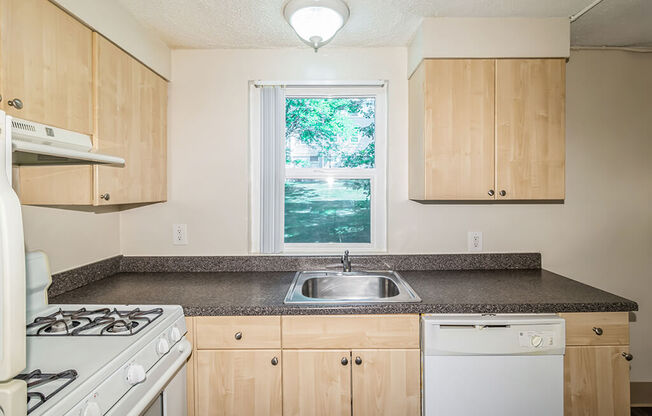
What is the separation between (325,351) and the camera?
150 cm

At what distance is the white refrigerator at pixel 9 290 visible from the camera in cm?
60

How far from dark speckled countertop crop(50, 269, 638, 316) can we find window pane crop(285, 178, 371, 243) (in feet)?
1.07

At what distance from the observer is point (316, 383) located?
150 cm

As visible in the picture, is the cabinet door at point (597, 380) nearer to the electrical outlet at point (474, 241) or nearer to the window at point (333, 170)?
the electrical outlet at point (474, 241)

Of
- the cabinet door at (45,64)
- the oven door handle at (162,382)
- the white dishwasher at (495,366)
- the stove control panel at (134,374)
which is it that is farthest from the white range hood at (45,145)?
the white dishwasher at (495,366)

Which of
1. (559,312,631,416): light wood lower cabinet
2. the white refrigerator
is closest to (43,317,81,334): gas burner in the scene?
the white refrigerator

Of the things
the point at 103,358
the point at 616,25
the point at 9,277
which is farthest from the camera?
the point at 616,25

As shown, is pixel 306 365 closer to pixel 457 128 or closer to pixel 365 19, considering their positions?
pixel 457 128

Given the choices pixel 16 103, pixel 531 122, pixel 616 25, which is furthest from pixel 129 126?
pixel 616 25

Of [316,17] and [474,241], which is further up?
[316,17]

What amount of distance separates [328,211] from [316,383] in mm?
1058

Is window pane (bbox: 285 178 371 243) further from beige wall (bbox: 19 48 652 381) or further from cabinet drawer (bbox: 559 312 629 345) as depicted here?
cabinet drawer (bbox: 559 312 629 345)

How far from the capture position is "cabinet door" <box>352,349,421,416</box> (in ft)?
4.91

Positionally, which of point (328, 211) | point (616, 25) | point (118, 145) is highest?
point (616, 25)
